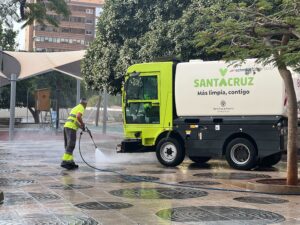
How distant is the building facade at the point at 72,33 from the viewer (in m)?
127

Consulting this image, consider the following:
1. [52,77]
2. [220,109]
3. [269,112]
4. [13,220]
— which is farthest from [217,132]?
[52,77]

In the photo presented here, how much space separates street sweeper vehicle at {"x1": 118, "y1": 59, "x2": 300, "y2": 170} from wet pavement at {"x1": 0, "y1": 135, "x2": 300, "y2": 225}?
56 centimetres

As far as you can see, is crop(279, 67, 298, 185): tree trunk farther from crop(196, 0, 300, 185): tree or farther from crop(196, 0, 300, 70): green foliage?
crop(196, 0, 300, 70): green foliage

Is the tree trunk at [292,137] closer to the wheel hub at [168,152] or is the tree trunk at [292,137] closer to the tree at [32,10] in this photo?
the wheel hub at [168,152]

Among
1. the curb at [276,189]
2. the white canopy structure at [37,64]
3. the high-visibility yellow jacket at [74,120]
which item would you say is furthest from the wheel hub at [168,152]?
the white canopy structure at [37,64]

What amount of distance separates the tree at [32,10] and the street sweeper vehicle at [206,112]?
4.83 meters

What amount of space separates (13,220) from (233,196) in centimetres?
406

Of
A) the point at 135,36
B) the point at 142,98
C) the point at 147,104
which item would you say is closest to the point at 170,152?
the point at 147,104

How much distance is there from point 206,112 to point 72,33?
403 feet

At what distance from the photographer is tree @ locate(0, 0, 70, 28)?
55.6 feet

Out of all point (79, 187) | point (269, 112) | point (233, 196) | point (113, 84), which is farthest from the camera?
point (113, 84)

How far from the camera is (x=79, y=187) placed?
32.1ft

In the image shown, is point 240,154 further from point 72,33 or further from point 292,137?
point 72,33

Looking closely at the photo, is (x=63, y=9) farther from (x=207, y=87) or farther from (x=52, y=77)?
(x=52, y=77)
